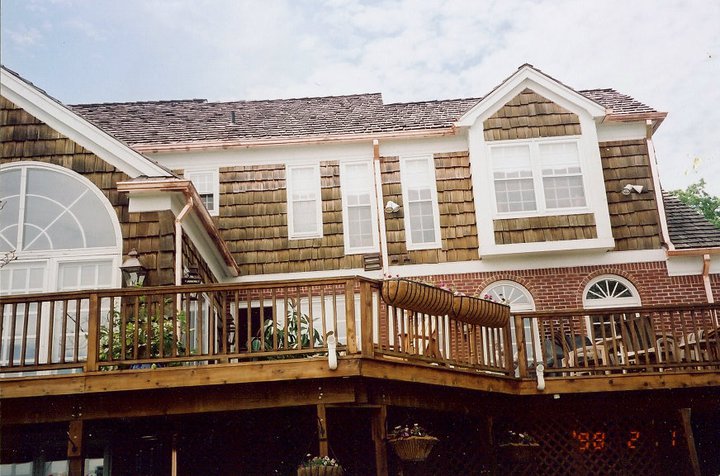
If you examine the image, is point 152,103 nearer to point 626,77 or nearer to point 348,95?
point 348,95

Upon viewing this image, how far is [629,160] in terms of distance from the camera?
590 inches

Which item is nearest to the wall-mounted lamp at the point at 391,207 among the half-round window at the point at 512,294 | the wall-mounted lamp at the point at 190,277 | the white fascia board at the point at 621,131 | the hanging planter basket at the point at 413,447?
the half-round window at the point at 512,294

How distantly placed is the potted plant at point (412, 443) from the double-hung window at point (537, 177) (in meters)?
6.14

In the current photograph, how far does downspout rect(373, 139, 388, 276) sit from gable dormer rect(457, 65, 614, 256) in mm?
1669

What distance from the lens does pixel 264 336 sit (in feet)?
33.0

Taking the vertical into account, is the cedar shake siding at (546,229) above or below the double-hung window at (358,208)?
below

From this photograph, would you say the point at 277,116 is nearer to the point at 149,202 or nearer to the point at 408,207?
the point at 408,207

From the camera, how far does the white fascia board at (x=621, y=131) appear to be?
15.1 meters

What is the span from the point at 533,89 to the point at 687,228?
3872mm

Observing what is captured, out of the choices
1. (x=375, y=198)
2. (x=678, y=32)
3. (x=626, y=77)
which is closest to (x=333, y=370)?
(x=375, y=198)

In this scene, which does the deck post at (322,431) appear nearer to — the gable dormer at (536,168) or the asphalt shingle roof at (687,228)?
the gable dormer at (536,168)

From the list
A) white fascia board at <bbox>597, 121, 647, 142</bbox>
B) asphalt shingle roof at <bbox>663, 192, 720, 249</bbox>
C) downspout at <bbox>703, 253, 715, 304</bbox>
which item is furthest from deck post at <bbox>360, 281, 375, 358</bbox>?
white fascia board at <bbox>597, 121, 647, 142</bbox>

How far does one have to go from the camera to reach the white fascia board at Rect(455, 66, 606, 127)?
14.7m

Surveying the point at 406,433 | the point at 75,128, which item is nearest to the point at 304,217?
the point at 75,128
